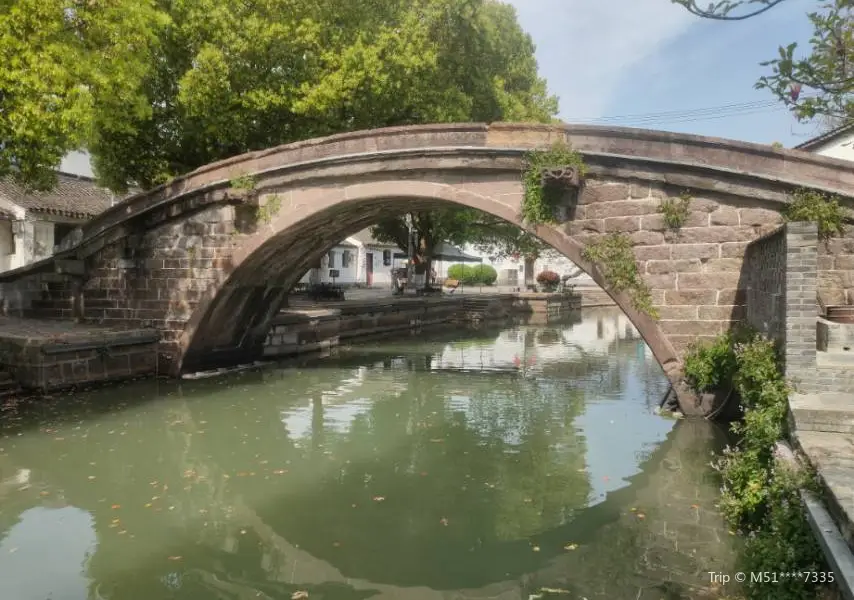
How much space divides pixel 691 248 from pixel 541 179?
2.06 metres

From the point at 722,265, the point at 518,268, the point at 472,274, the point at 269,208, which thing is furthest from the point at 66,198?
the point at 518,268

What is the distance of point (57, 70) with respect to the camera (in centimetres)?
843

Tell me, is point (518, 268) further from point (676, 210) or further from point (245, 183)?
point (676, 210)

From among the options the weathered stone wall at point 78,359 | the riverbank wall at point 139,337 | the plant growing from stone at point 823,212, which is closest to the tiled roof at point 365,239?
the riverbank wall at point 139,337

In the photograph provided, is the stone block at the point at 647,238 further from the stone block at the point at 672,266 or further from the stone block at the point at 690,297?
the stone block at the point at 690,297

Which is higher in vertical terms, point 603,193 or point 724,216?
point 603,193

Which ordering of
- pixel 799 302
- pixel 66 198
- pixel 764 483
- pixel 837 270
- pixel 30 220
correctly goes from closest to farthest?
pixel 764 483
pixel 799 302
pixel 837 270
pixel 30 220
pixel 66 198

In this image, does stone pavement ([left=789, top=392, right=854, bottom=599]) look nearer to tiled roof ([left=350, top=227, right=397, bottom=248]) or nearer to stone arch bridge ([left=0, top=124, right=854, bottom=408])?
stone arch bridge ([left=0, top=124, right=854, bottom=408])

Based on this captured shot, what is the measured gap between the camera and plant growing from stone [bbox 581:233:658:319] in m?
8.46

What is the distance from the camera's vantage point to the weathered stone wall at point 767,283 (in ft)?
19.0

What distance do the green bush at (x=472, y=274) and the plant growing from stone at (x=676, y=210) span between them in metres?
34.7

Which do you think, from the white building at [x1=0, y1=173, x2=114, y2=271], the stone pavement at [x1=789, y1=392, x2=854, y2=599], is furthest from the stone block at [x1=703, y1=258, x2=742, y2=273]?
the white building at [x1=0, y1=173, x2=114, y2=271]

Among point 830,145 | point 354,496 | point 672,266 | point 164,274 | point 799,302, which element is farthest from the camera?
point 830,145

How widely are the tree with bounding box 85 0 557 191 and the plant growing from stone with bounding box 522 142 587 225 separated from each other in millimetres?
5962
